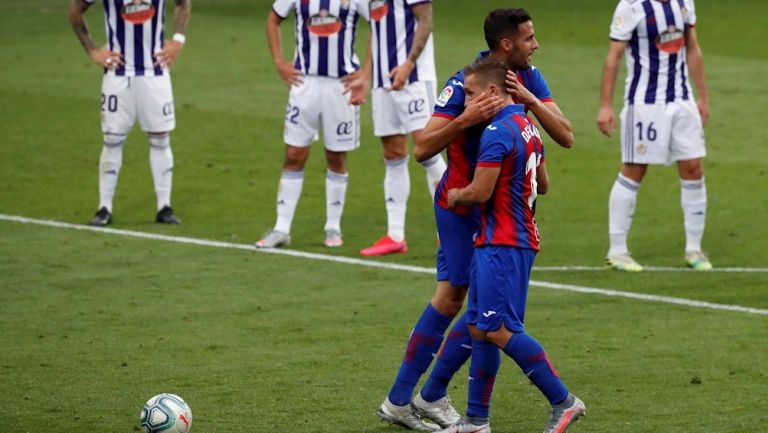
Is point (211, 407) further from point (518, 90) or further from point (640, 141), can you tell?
point (640, 141)

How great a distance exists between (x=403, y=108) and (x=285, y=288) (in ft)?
6.79

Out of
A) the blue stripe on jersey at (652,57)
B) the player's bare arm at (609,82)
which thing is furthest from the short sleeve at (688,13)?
the player's bare arm at (609,82)

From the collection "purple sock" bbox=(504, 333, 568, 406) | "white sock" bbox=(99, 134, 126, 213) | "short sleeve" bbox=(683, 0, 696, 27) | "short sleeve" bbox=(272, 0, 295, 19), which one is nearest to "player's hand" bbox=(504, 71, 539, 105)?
"purple sock" bbox=(504, 333, 568, 406)

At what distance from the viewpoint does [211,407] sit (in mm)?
7668

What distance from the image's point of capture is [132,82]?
12727mm

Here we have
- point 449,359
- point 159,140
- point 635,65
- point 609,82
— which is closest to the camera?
point 449,359

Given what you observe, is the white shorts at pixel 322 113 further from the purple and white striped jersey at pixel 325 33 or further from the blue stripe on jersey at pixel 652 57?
the blue stripe on jersey at pixel 652 57

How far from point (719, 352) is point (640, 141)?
9.20 feet

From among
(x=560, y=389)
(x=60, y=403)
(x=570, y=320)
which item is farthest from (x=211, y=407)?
(x=570, y=320)

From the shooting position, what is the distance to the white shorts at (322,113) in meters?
12.0

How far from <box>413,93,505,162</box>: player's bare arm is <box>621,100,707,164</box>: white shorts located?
4.59 m

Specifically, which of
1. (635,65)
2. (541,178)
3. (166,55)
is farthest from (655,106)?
(541,178)

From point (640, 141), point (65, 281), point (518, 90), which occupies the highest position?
point (518, 90)

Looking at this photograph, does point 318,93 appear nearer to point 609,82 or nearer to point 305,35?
point 305,35
